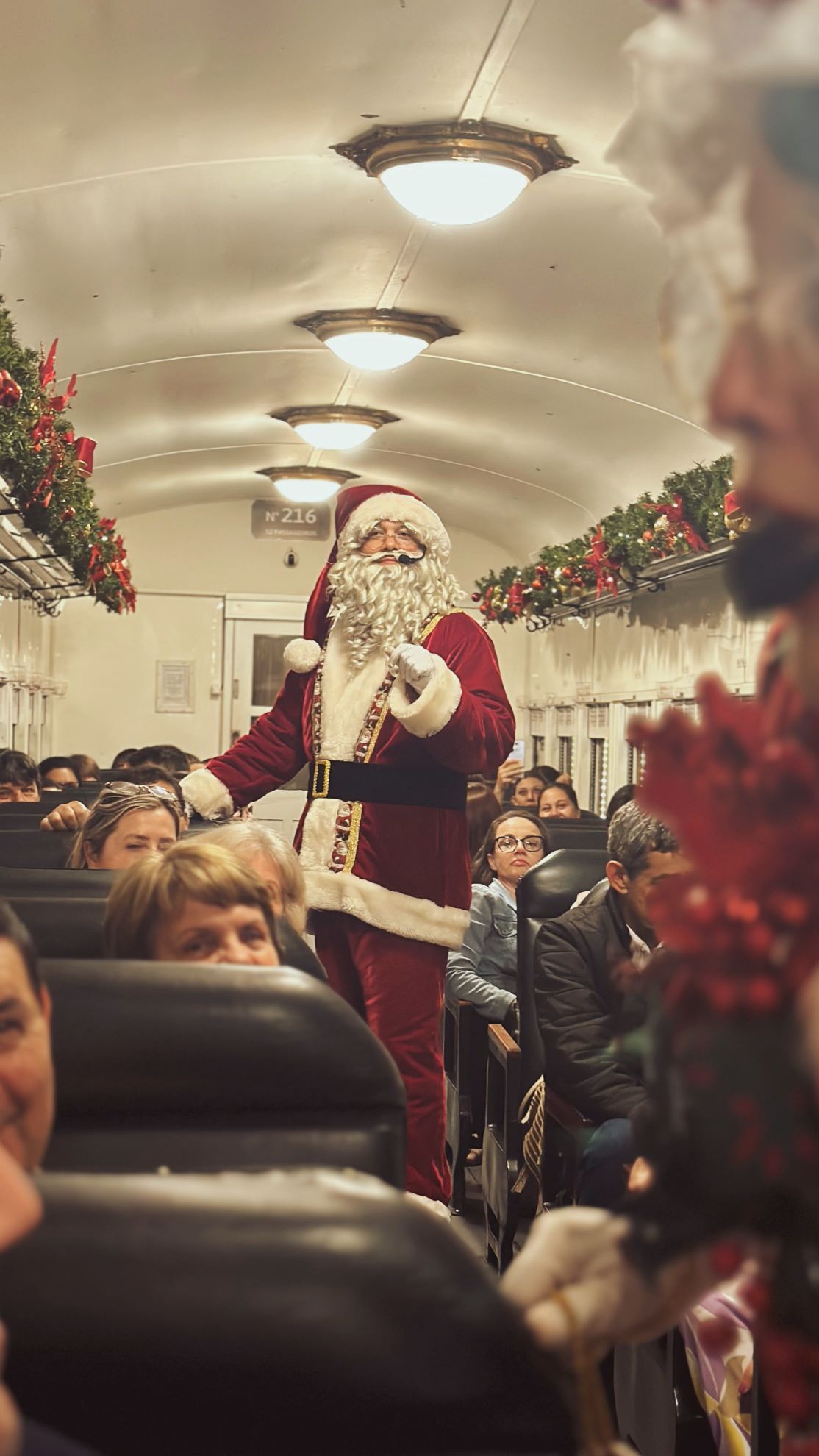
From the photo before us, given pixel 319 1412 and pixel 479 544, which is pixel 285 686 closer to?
pixel 319 1412

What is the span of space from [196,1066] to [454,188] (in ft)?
16.0

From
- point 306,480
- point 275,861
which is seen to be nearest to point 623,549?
point 306,480

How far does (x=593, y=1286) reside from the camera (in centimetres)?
74

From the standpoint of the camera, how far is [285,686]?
13.1ft

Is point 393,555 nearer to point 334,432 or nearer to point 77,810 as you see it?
point 77,810

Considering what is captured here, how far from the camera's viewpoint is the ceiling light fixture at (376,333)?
8.31 metres

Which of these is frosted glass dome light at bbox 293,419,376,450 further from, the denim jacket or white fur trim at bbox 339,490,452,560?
white fur trim at bbox 339,490,452,560

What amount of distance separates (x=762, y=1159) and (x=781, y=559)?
22cm

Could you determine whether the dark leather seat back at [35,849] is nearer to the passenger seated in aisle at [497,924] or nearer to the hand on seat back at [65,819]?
the hand on seat back at [65,819]

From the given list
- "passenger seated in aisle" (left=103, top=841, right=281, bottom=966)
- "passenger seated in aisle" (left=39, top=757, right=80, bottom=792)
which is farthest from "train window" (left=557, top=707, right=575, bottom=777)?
"passenger seated in aisle" (left=103, top=841, right=281, bottom=966)

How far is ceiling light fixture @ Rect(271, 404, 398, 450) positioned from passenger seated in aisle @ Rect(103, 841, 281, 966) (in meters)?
9.02

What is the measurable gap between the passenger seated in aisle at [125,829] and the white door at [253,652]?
1118 cm

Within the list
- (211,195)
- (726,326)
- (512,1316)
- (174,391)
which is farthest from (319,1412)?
(174,391)

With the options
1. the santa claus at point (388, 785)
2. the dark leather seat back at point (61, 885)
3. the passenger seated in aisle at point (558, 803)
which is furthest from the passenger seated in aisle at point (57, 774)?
the dark leather seat back at point (61, 885)
